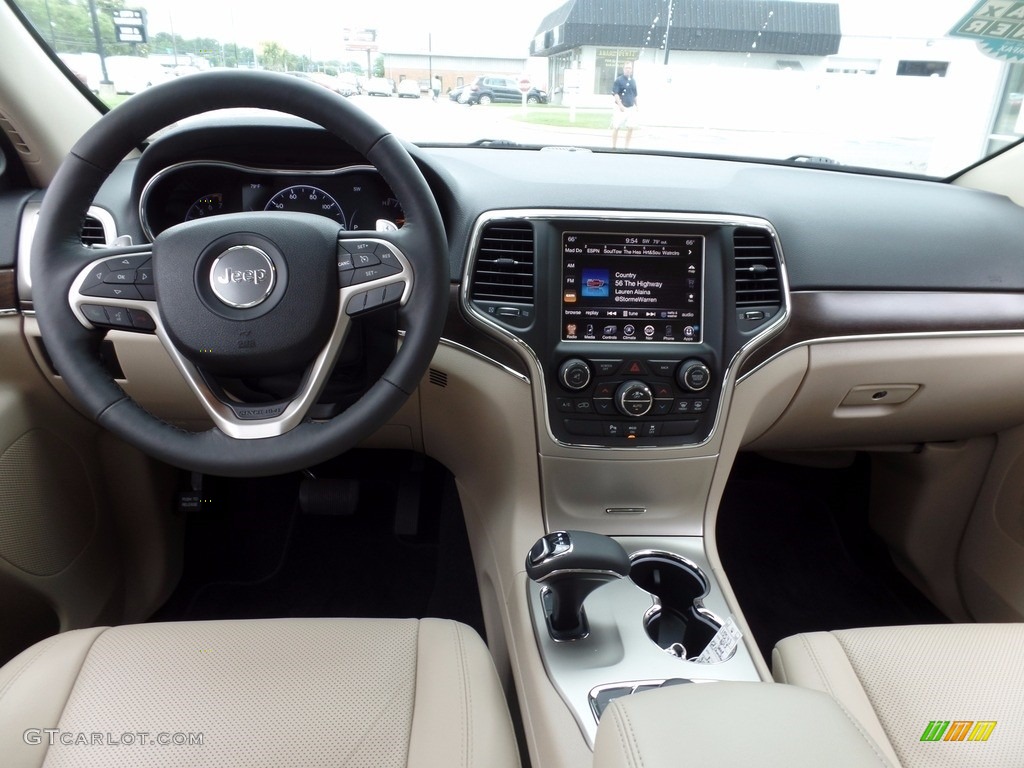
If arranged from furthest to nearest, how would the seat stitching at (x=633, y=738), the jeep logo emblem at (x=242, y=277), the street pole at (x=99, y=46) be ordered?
the street pole at (x=99, y=46), the jeep logo emblem at (x=242, y=277), the seat stitching at (x=633, y=738)

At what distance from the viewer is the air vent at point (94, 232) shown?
127cm

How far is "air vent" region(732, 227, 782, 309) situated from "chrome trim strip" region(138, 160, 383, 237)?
670 mm

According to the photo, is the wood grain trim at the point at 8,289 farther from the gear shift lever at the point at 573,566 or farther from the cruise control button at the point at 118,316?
the gear shift lever at the point at 573,566

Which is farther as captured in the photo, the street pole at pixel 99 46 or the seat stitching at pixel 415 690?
the street pole at pixel 99 46

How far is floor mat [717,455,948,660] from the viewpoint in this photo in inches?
77.2

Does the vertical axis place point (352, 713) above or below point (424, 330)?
below

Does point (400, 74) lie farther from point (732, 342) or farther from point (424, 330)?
point (732, 342)

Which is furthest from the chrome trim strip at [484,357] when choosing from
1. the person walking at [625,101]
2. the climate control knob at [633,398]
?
the person walking at [625,101]

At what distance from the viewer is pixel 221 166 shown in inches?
50.0

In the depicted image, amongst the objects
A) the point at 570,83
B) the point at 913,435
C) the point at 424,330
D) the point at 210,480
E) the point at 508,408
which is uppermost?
the point at 570,83

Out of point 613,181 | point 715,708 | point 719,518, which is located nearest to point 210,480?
point 613,181

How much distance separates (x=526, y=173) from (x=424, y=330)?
0.56 metres

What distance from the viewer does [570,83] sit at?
1.47 metres

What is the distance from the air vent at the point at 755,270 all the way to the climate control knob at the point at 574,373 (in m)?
0.31
